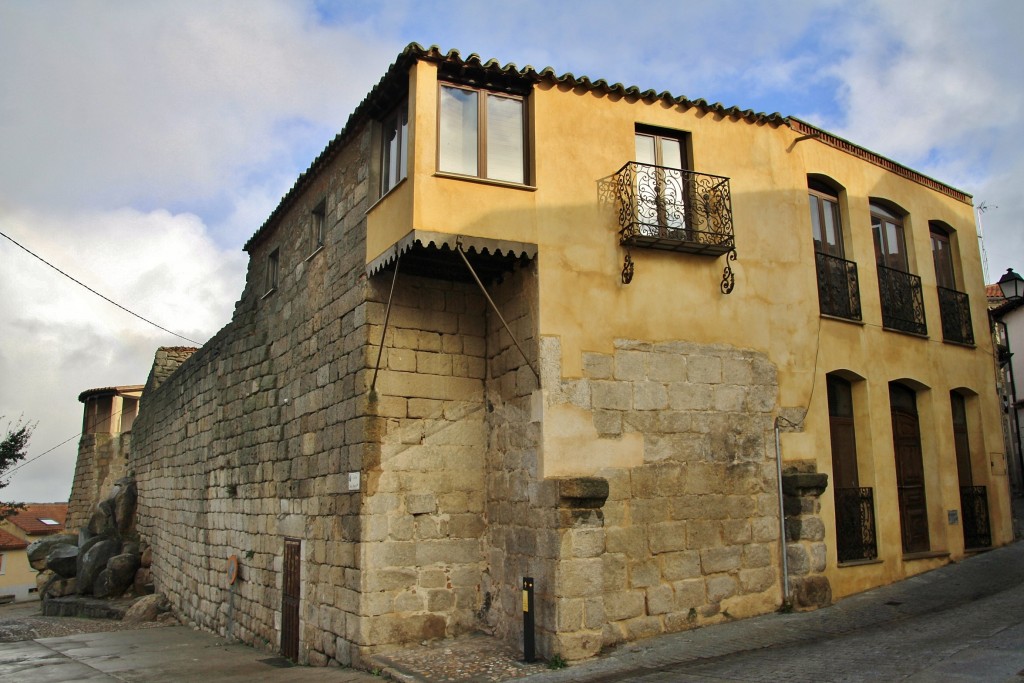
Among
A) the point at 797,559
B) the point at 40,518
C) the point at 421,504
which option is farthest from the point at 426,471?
the point at 40,518

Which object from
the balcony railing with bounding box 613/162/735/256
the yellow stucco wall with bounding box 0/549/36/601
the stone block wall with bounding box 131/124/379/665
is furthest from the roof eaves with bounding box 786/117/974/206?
the yellow stucco wall with bounding box 0/549/36/601

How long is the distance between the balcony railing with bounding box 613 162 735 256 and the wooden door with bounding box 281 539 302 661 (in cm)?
551

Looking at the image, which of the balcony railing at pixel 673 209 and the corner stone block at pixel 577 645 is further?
the balcony railing at pixel 673 209

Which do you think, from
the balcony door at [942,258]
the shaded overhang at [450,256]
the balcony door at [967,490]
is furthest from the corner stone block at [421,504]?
the balcony door at [942,258]

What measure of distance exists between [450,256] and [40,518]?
1851 inches

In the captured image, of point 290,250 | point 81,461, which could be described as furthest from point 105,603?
point 81,461

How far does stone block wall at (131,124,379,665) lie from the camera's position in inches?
340

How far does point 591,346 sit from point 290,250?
5.43m

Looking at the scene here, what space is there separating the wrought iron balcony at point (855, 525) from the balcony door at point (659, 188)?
3.94 metres

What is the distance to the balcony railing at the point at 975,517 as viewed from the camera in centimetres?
1126

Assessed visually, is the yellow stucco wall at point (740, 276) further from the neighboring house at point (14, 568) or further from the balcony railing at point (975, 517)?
the neighboring house at point (14, 568)

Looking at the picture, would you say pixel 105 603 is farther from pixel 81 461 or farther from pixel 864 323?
pixel 864 323

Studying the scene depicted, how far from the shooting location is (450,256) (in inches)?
328

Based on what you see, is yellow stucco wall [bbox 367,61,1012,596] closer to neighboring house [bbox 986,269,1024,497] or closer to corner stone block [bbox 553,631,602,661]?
corner stone block [bbox 553,631,602,661]
